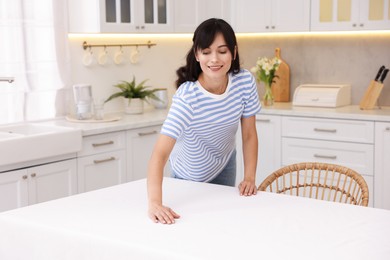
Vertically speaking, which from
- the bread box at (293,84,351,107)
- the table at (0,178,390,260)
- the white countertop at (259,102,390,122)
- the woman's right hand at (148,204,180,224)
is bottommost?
the table at (0,178,390,260)

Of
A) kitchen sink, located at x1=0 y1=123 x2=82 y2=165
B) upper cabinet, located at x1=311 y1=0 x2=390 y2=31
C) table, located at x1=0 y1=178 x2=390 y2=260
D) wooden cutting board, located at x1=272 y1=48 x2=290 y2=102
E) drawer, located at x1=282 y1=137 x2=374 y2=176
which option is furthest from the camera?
wooden cutting board, located at x1=272 y1=48 x2=290 y2=102

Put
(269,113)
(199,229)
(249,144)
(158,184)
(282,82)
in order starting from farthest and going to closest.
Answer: (282,82) < (269,113) < (249,144) < (158,184) < (199,229)

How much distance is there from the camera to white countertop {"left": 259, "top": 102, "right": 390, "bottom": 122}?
4.35m

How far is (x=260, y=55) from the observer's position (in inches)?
217

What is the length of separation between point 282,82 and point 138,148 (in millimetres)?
1458

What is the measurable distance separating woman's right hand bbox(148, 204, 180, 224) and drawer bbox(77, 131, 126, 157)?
1.92 meters

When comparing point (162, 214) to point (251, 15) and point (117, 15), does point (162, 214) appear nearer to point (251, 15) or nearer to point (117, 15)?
point (117, 15)

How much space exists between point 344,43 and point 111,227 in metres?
3.44

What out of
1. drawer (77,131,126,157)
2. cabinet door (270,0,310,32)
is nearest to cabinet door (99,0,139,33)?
drawer (77,131,126,157)

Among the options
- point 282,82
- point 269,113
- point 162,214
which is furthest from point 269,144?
point 162,214

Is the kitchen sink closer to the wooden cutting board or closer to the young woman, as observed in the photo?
the young woman

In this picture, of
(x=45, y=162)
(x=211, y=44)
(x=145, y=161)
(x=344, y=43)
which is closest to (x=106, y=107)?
(x=145, y=161)

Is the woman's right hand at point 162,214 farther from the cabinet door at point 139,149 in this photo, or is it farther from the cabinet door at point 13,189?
the cabinet door at point 139,149

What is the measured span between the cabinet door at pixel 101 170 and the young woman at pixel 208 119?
1301 millimetres
